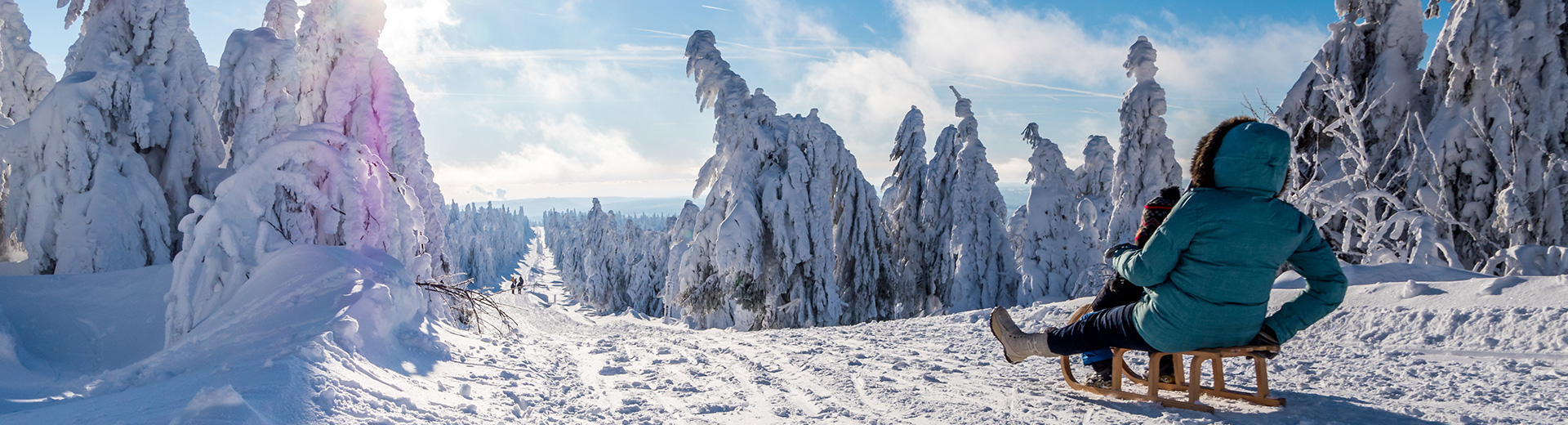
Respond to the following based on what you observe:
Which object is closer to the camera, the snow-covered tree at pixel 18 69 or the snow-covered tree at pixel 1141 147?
the snow-covered tree at pixel 18 69

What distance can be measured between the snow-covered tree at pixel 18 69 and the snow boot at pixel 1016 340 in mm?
22852

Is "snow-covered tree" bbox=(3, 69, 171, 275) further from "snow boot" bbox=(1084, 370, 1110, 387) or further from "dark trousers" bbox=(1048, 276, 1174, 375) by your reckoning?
"snow boot" bbox=(1084, 370, 1110, 387)

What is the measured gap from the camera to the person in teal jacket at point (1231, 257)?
282 cm

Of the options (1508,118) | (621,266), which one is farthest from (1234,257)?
(621,266)

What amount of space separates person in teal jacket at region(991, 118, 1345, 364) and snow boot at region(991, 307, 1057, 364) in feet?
1.77

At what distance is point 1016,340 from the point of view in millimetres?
3746

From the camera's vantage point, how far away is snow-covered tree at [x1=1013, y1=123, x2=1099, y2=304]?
18.3 meters

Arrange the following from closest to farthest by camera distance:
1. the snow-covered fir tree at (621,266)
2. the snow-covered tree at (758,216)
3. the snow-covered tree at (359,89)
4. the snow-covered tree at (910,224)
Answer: the snow-covered tree at (359,89)
the snow-covered tree at (758,216)
the snow-covered tree at (910,224)
the snow-covered fir tree at (621,266)

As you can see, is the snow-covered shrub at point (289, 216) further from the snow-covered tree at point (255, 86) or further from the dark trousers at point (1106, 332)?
the dark trousers at point (1106, 332)

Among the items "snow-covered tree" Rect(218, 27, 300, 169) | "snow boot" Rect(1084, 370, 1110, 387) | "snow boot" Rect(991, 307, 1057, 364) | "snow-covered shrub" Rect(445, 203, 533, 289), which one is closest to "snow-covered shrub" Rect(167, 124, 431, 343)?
"snow-covered tree" Rect(218, 27, 300, 169)

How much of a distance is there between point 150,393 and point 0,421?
19.8 inches

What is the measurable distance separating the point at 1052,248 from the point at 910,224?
5367 mm

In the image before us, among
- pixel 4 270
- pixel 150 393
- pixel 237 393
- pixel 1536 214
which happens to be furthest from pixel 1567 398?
pixel 4 270

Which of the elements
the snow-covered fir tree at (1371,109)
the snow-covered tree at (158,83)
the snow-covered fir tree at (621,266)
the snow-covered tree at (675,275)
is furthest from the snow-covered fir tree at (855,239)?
the snow-covered fir tree at (621,266)
